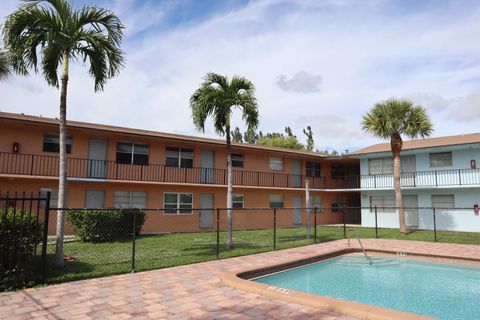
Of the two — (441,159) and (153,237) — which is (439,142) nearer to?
(441,159)

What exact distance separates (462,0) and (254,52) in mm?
6714

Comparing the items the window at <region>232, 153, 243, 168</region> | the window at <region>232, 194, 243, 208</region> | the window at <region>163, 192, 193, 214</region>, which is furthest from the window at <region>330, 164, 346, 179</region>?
the window at <region>163, 192, 193, 214</region>

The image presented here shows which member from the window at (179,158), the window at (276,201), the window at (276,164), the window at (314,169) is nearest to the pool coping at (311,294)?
the window at (179,158)

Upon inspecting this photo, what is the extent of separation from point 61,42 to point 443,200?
22.9 m

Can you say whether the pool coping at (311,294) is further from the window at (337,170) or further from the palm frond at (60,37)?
the window at (337,170)

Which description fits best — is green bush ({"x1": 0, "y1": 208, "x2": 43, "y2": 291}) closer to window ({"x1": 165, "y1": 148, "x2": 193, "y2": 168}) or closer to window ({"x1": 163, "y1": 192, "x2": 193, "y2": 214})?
window ({"x1": 163, "y1": 192, "x2": 193, "y2": 214})

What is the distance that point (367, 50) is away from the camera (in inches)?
477

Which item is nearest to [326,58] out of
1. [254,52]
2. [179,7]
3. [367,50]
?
[367,50]

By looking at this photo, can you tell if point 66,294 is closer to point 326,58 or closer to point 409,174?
point 326,58

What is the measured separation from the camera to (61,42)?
28.1 ft

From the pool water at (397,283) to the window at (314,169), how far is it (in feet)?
52.0

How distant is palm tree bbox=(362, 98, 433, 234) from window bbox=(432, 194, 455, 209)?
5.30 meters

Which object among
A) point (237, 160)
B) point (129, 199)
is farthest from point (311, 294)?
point (237, 160)

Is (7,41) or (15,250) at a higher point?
(7,41)
